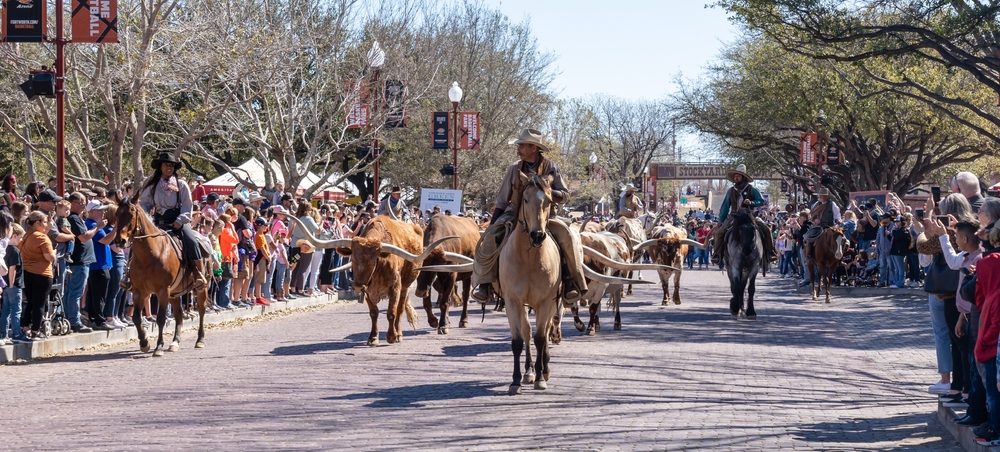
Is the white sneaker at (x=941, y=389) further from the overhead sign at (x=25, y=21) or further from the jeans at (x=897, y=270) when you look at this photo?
the jeans at (x=897, y=270)

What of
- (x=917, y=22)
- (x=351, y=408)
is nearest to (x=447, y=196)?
(x=917, y=22)

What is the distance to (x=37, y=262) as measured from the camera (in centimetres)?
1619

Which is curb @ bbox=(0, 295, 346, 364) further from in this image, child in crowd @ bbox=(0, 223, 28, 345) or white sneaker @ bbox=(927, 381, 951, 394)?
white sneaker @ bbox=(927, 381, 951, 394)

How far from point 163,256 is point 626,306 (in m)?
12.4

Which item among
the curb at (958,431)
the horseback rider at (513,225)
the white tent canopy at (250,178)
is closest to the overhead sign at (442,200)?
the white tent canopy at (250,178)

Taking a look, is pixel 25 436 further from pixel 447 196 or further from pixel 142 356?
pixel 447 196

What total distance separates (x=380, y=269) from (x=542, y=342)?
5.14 meters

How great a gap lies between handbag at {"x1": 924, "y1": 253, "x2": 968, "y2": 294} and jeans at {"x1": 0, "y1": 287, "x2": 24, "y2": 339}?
1051cm

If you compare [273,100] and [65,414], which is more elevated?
[273,100]

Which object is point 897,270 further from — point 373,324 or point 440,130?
point 373,324

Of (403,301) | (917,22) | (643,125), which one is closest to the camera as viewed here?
(403,301)

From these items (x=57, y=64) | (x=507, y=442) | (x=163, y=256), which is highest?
(x=57, y=64)

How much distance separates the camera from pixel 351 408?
11.9m

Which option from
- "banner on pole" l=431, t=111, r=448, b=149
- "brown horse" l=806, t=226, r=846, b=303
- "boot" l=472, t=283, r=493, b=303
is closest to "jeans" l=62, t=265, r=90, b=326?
"boot" l=472, t=283, r=493, b=303
